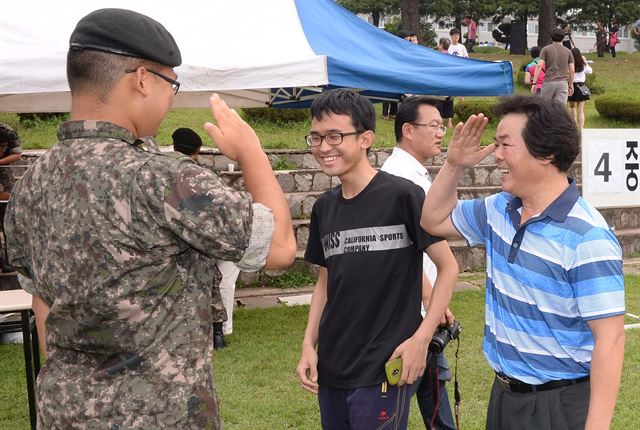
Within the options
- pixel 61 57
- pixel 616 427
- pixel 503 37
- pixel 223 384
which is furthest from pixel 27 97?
pixel 503 37

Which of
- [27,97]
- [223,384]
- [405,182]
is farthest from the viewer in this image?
[27,97]

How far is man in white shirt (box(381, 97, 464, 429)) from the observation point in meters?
3.80

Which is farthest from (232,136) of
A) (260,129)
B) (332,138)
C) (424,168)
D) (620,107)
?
(620,107)

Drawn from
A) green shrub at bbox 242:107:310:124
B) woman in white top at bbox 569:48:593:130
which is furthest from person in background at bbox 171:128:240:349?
woman in white top at bbox 569:48:593:130

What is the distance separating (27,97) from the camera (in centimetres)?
686

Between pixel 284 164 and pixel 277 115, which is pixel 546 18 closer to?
pixel 277 115

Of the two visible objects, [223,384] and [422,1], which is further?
[422,1]

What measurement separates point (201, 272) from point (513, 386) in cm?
A: 121

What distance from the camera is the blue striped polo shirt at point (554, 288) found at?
97.0 inches

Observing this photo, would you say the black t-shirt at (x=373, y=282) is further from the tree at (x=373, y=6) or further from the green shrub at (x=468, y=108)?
the tree at (x=373, y=6)

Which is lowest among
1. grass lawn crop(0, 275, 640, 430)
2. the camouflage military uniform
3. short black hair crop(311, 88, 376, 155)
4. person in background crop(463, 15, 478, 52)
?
grass lawn crop(0, 275, 640, 430)

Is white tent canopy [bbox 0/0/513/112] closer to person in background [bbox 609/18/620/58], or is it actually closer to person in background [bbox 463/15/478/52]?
person in background [bbox 463/15/478/52]

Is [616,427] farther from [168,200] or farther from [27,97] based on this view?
[27,97]

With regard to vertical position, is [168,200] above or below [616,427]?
above
